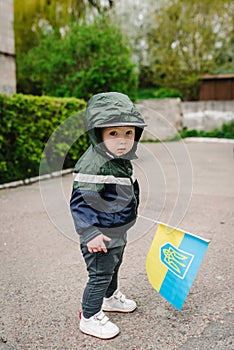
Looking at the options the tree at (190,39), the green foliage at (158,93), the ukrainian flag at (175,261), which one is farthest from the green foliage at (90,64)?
the ukrainian flag at (175,261)

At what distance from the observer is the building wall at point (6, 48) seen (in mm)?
10070

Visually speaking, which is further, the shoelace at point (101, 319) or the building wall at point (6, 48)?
the building wall at point (6, 48)

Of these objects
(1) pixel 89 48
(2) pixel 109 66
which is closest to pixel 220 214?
(2) pixel 109 66

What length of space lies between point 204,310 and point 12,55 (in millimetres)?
9496

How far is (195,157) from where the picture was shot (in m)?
10.8

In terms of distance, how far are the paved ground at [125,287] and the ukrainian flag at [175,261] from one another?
0.69 feet

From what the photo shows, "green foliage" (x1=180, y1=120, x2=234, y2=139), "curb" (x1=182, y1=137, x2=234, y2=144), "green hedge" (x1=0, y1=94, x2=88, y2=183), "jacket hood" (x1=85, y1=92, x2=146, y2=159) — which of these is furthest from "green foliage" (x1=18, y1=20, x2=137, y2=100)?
"jacket hood" (x1=85, y1=92, x2=146, y2=159)

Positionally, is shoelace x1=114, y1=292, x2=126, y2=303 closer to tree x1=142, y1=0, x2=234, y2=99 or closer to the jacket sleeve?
the jacket sleeve

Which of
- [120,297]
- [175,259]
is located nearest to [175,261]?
[175,259]

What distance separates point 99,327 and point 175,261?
57 cm

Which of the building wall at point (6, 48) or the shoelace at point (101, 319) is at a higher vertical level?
the building wall at point (6, 48)

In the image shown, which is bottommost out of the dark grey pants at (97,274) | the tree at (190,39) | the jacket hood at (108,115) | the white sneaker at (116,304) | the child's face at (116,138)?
the white sneaker at (116,304)

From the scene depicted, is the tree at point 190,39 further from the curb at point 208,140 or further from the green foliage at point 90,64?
the green foliage at point 90,64

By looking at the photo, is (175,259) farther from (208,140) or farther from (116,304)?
(208,140)
